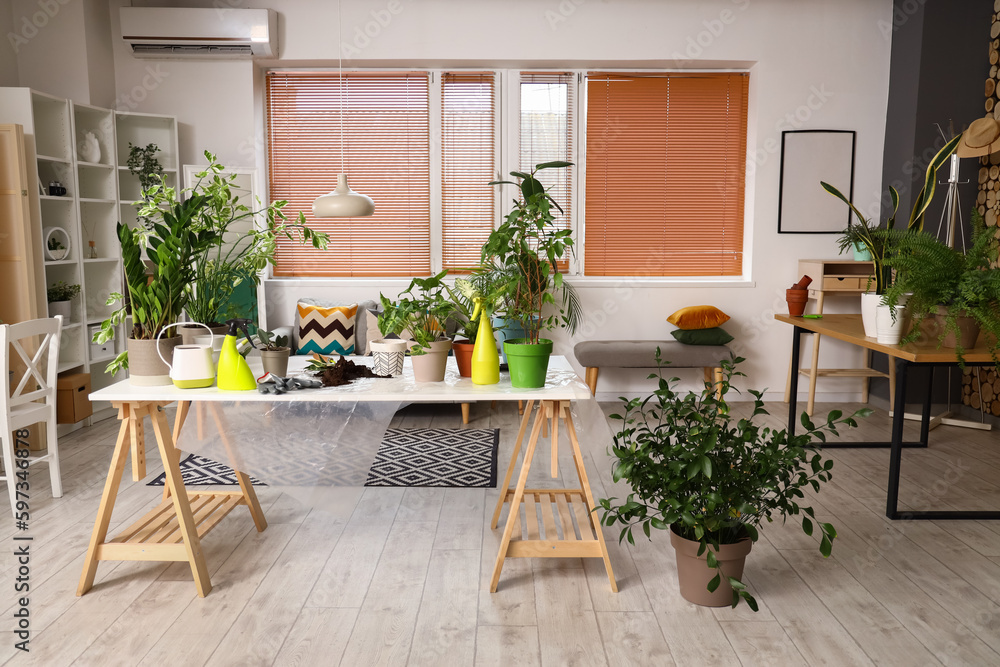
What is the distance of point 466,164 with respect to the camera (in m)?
5.74

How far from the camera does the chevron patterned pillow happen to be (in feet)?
17.4

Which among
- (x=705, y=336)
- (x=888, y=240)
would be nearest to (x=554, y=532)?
(x=888, y=240)

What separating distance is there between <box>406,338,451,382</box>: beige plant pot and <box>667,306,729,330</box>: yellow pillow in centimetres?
318

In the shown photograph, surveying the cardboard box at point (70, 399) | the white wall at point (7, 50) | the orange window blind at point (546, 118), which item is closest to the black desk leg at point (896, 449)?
the orange window blind at point (546, 118)

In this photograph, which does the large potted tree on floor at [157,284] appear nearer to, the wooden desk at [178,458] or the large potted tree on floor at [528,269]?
the wooden desk at [178,458]

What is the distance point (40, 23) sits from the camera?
4.97m

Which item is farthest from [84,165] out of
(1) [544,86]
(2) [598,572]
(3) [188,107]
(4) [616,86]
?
(2) [598,572]

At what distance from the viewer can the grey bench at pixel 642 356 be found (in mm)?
5215

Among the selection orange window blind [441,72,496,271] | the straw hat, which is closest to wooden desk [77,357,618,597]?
orange window blind [441,72,496,271]

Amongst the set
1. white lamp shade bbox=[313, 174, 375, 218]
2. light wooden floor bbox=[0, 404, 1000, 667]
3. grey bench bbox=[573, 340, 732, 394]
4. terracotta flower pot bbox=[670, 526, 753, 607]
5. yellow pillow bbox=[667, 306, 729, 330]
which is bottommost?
light wooden floor bbox=[0, 404, 1000, 667]

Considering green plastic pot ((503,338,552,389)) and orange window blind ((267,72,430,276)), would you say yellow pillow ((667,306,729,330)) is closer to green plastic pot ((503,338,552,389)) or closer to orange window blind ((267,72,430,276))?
orange window blind ((267,72,430,276))

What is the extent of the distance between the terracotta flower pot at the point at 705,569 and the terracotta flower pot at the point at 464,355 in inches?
36.0

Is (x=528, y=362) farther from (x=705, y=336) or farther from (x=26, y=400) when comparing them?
(x=705, y=336)

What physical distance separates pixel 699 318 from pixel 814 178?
140 cm
